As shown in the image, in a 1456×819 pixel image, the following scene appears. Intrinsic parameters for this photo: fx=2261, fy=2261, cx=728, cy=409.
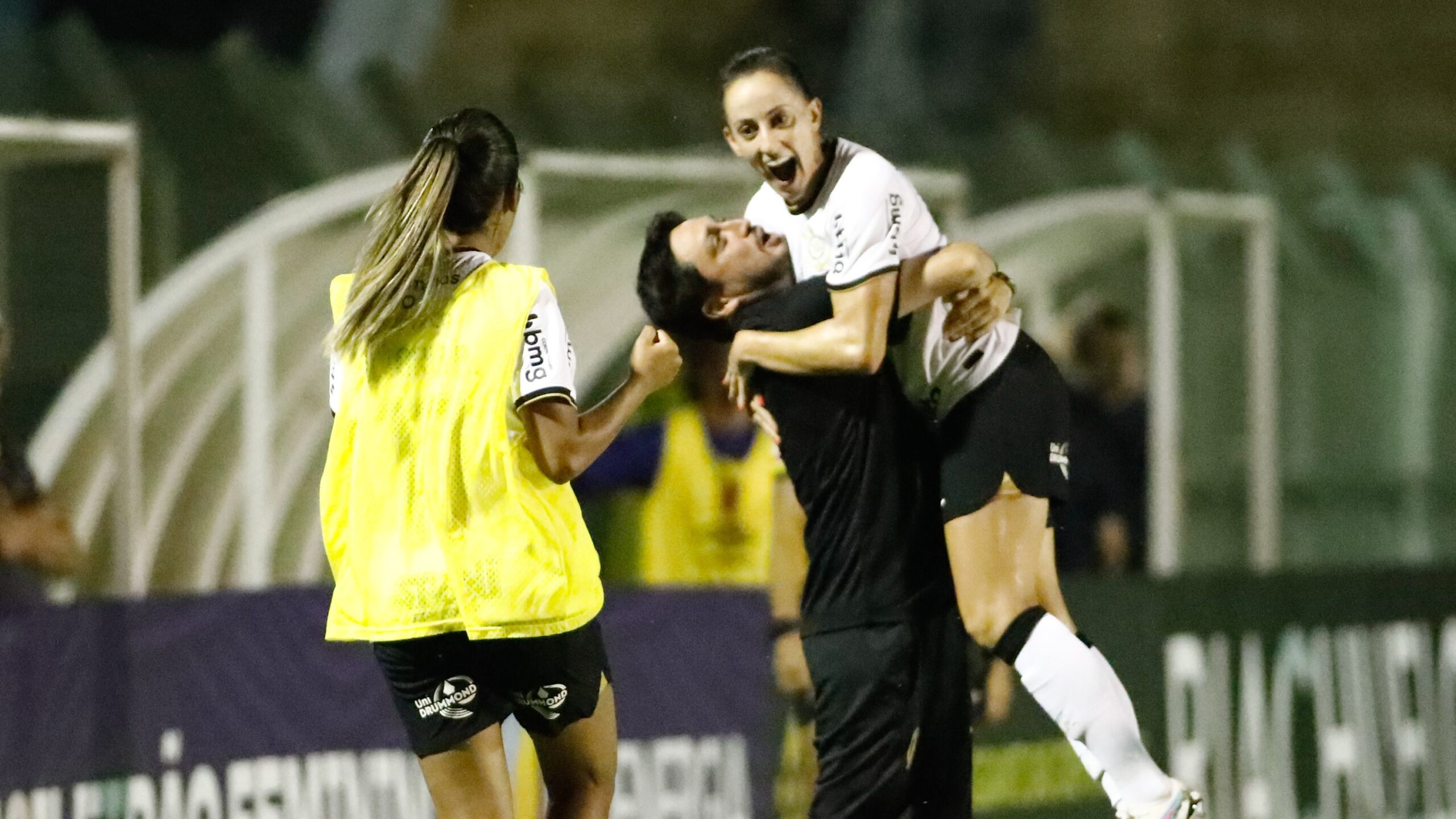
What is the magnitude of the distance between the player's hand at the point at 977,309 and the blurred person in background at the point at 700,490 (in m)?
2.67

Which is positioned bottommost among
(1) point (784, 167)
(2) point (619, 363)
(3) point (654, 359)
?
(3) point (654, 359)

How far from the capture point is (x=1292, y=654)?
8.59m

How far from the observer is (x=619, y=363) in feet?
27.4

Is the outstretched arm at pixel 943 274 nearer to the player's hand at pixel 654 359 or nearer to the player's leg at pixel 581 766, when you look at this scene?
the player's hand at pixel 654 359

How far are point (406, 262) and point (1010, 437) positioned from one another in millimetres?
1439

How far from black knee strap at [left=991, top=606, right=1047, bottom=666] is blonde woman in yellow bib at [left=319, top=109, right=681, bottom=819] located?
0.96m

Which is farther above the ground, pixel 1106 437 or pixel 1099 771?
pixel 1106 437

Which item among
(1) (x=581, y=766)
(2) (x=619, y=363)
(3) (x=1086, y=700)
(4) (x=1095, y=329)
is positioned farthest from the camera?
(4) (x=1095, y=329)

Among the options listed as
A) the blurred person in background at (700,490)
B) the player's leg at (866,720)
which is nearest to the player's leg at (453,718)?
the player's leg at (866,720)

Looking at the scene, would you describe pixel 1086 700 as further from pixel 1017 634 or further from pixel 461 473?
pixel 461 473

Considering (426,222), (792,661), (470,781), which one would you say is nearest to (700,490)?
(792,661)

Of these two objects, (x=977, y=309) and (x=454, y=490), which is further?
(x=977, y=309)

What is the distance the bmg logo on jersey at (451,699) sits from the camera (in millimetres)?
4273

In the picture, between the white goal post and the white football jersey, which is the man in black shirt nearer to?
the white football jersey
